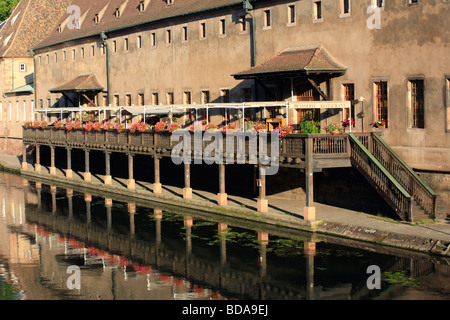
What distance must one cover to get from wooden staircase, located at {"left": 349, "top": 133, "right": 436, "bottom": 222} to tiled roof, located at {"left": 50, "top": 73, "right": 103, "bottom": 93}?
25821 mm

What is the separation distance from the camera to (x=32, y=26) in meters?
67.3

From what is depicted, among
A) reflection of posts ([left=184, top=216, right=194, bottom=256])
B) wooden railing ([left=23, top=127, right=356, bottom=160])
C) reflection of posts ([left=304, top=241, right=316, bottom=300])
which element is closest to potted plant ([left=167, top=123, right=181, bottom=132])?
wooden railing ([left=23, top=127, right=356, bottom=160])

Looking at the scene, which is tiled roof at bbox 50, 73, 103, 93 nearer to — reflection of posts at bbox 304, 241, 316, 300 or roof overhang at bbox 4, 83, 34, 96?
roof overhang at bbox 4, 83, 34, 96

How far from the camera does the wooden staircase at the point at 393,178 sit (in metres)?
25.8

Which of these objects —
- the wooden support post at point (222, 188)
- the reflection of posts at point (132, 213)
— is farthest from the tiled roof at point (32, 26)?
the wooden support post at point (222, 188)

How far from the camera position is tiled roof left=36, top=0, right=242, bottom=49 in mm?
39312

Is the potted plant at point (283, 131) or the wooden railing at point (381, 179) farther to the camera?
the potted plant at point (283, 131)

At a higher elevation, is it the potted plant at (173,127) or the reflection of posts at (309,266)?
the potted plant at (173,127)

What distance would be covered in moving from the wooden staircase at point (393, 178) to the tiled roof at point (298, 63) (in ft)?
11.6

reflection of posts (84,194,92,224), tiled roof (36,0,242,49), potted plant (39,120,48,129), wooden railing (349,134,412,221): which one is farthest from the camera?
potted plant (39,120,48,129)

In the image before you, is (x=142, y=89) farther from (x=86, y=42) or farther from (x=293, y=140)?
(x=293, y=140)

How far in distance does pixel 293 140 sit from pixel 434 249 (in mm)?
7365

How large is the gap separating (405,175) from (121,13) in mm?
27432

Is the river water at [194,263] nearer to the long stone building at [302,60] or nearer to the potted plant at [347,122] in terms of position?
the potted plant at [347,122]
